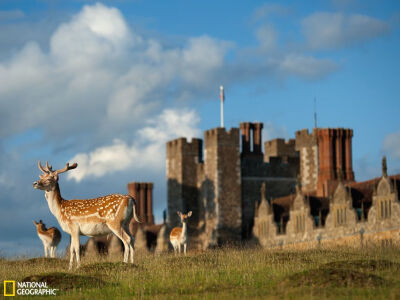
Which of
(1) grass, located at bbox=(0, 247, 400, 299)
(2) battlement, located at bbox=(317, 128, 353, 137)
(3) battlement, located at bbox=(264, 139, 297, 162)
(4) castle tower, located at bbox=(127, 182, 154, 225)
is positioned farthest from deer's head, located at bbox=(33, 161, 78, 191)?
(4) castle tower, located at bbox=(127, 182, 154, 225)

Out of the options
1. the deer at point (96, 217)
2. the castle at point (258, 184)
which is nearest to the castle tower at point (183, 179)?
the castle at point (258, 184)

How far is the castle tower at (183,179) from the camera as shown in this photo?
79438mm

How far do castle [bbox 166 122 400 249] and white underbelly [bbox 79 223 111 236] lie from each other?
125 feet

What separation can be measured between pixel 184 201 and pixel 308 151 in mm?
13728

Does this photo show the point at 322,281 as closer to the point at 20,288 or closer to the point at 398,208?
the point at 20,288

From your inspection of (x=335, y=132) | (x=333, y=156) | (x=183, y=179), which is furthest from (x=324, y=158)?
(x=183, y=179)

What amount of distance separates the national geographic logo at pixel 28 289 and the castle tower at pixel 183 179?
5811 centimetres

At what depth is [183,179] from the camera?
80.2 metres

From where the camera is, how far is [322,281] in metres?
18.5

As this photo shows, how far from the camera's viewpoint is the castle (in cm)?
6550

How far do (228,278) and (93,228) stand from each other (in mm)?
5255

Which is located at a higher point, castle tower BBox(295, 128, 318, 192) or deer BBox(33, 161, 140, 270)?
castle tower BBox(295, 128, 318, 192)

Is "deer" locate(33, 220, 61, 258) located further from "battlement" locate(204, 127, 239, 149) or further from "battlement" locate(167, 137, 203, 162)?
"battlement" locate(167, 137, 203, 162)

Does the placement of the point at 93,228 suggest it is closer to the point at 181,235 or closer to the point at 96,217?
the point at 96,217
